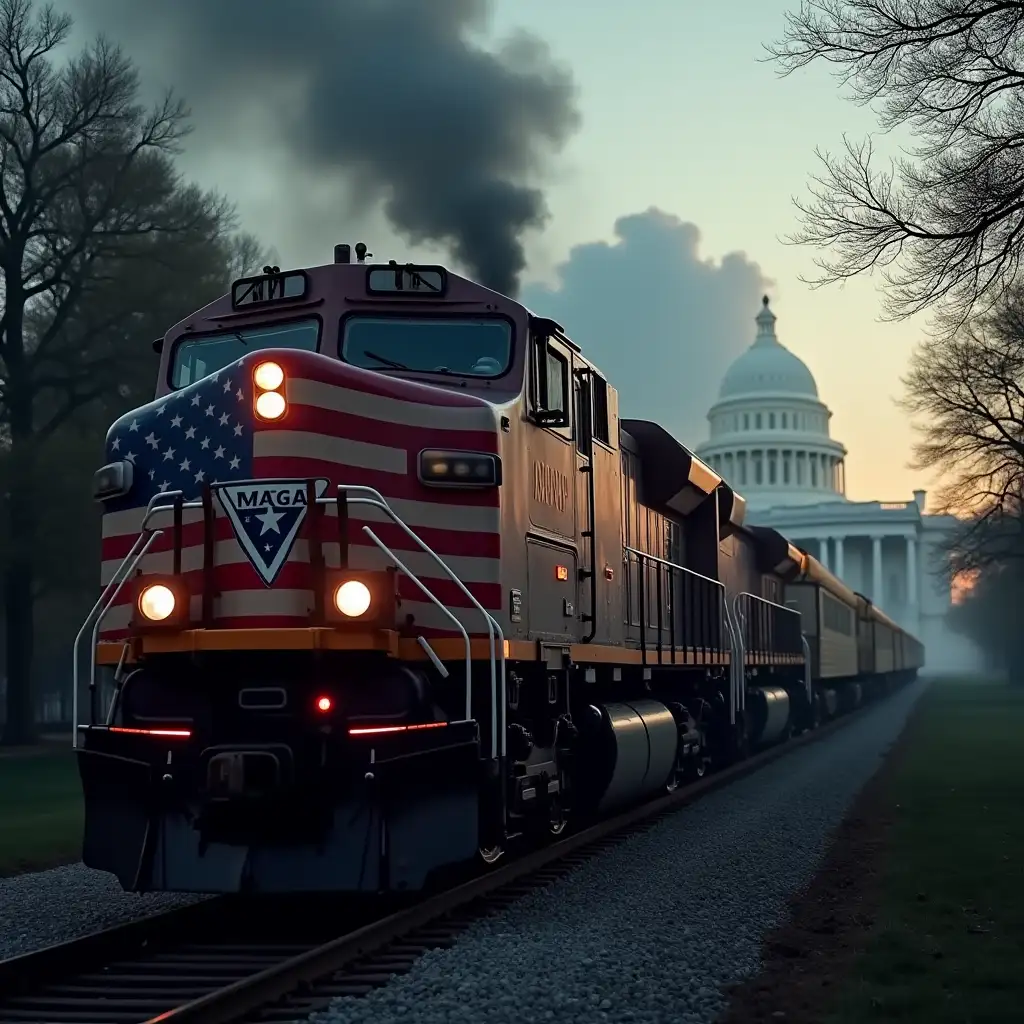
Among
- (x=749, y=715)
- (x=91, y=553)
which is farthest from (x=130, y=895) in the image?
(x=91, y=553)

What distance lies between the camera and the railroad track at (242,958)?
22.9 feet

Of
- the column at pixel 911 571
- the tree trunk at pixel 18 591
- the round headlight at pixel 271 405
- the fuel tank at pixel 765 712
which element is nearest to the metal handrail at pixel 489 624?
the round headlight at pixel 271 405

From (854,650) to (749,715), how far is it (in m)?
20.9

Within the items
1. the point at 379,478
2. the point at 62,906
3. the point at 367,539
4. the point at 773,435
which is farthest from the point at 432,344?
the point at 773,435

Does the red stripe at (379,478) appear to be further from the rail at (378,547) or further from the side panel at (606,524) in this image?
the side panel at (606,524)

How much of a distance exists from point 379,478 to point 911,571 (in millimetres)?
158245

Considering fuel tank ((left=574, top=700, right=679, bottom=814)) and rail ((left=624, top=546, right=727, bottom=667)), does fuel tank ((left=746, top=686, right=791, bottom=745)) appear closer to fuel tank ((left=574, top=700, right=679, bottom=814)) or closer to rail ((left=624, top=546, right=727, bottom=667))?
rail ((left=624, top=546, right=727, bottom=667))

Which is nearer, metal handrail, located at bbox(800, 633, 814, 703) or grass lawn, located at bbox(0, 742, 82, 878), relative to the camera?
grass lawn, located at bbox(0, 742, 82, 878)

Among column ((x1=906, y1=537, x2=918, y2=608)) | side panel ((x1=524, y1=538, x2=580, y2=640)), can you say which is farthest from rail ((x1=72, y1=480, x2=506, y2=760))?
column ((x1=906, y1=537, x2=918, y2=608))

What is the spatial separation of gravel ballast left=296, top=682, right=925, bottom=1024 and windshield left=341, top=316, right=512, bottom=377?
3844 mm

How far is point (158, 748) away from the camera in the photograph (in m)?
8.69

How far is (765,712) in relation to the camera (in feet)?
79.4

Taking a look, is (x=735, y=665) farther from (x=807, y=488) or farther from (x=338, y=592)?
(x=807, y=488)

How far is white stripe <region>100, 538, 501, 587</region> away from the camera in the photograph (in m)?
8.78
